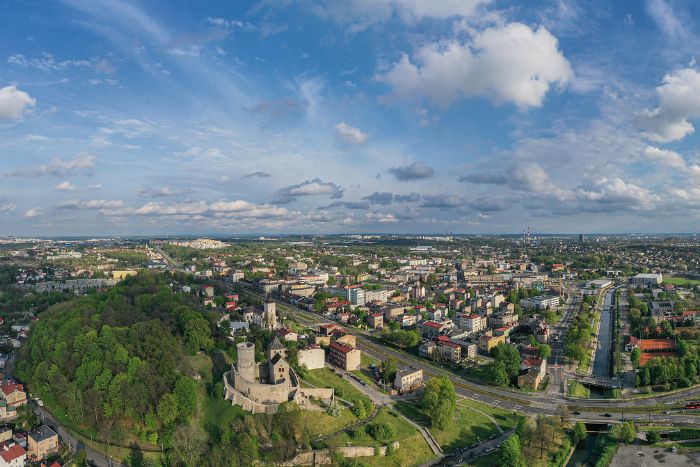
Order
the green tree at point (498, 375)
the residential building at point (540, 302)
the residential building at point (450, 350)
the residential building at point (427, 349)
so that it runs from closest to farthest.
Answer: the green tree at point (498, 375) < the residential building at point (450, 350) < the residential building at point (427, 349) < the residential building at point (540, 302)

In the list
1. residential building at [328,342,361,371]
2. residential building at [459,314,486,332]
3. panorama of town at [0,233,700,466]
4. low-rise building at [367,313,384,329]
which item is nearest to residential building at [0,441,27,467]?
panorama of town at [0,233,700,466]

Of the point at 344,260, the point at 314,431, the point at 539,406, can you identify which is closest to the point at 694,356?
the point at 539,406

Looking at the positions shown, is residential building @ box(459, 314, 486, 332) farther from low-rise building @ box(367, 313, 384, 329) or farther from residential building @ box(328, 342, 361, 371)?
residential building @ box(328, 342, 361, 371)

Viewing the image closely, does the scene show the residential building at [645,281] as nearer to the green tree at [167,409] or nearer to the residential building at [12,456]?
the green tree at [167,409]

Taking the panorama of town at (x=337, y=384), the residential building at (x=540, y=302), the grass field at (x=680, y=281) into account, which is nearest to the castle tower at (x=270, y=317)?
the panorama of town at (x=337, y=384)

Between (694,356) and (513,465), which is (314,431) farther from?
(694,356)

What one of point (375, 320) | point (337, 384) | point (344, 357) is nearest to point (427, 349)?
point (344, 357)
